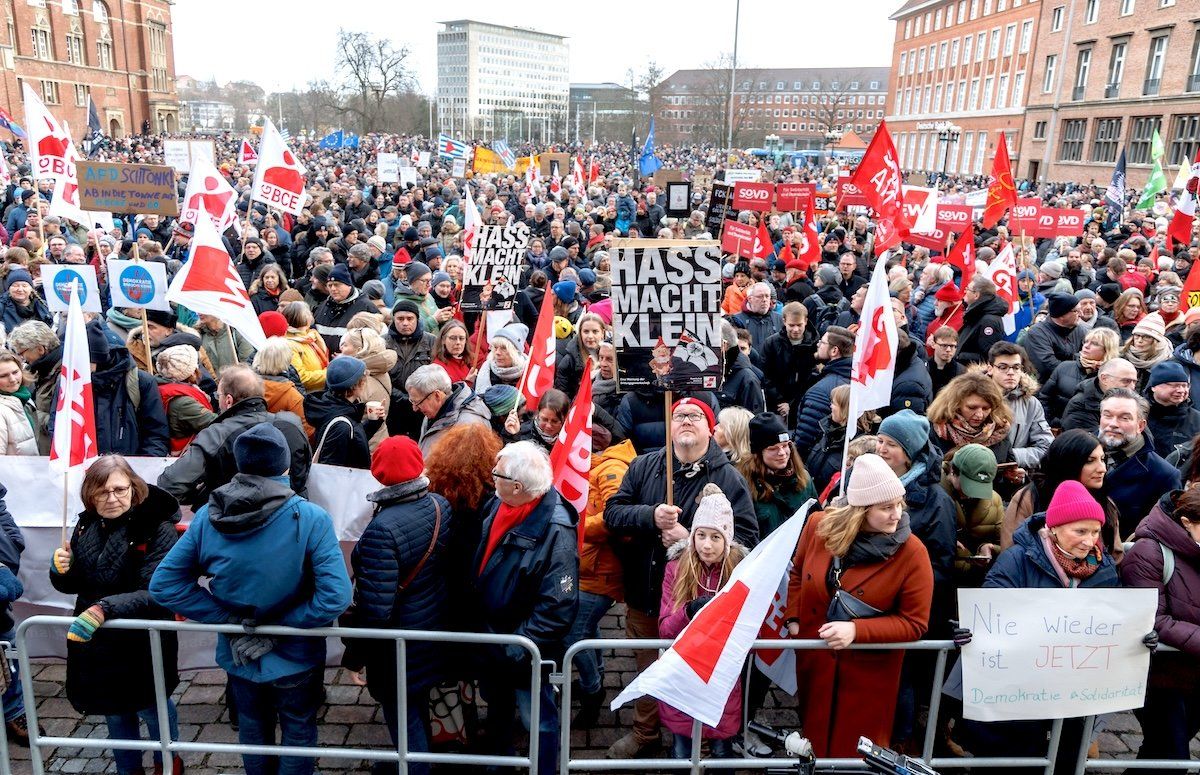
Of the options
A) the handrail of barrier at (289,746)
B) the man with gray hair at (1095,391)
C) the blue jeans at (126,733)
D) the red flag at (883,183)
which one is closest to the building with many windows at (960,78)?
the red flag at (883,183)

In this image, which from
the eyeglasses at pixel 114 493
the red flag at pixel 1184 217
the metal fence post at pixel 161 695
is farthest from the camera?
the red flag at pixel 1184 217

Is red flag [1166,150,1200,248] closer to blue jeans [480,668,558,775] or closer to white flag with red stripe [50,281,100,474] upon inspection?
blue jeans [480,668,558,775]

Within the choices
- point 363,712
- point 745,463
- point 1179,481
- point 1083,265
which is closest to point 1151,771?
point 1179,481

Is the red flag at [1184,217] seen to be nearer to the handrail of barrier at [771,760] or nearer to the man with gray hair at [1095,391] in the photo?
the man with gray hair at [1095,391]

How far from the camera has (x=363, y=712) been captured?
4676 millimetres

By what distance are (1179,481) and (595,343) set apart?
3883 millimetres

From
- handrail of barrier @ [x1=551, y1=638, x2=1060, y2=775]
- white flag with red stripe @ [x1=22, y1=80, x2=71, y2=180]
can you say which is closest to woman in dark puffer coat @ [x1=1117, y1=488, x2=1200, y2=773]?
handrail of barrier @ [x1=551, y1=638, x2=1060, y2=775]

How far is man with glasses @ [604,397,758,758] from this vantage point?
4121 millimetres

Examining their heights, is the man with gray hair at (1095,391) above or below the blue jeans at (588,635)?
above

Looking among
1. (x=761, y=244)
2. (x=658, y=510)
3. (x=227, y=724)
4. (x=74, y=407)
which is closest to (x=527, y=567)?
(x=658, y=510)

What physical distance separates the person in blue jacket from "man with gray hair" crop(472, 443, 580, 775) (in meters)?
0.68

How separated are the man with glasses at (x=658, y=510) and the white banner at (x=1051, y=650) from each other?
43.8 inches

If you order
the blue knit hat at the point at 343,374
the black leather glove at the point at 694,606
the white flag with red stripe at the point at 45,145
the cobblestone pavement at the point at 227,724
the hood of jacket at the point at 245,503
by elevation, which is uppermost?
the white flag with red stripe at the point at 45,145

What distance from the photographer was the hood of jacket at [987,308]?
754 cm
